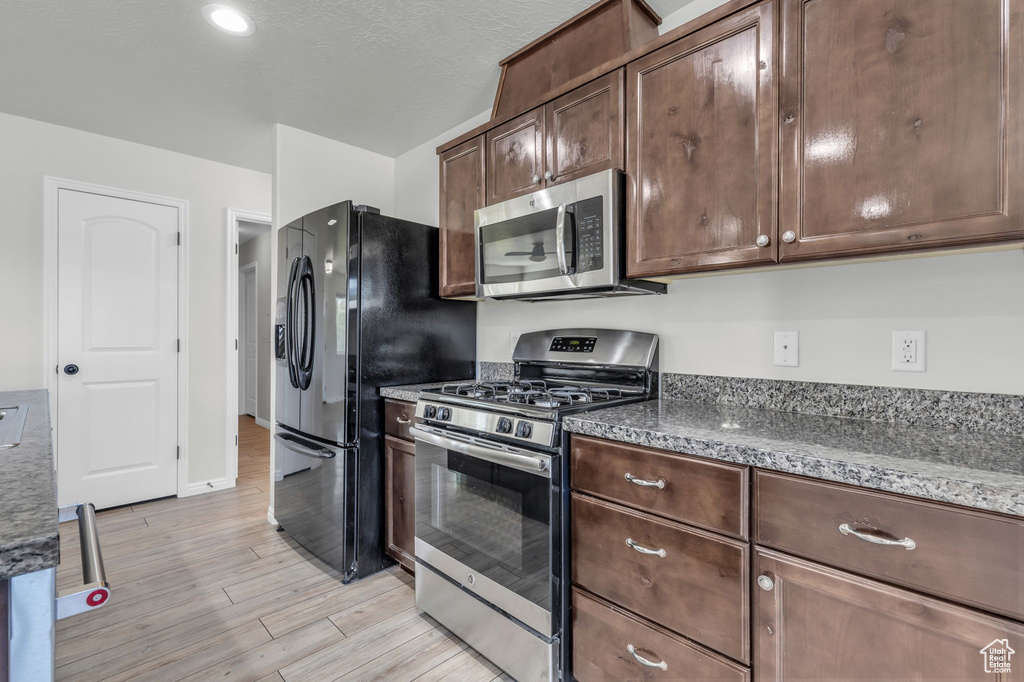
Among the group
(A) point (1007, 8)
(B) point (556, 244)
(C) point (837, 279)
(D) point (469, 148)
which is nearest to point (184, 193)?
(D) point (469, 148)

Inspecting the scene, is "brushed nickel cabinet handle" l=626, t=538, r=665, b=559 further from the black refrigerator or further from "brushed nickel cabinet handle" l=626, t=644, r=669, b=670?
the black refrigerator

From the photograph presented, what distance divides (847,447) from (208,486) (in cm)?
405

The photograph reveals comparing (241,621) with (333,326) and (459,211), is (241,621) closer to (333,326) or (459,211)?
(333,326)

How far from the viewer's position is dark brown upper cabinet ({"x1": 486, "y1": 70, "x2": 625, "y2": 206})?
1767 millimetres

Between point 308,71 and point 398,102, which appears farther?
point 398,102

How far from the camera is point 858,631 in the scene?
100 cm

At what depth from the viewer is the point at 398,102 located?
2.74 meters

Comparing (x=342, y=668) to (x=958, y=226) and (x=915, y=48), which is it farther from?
(x=915, y=48)

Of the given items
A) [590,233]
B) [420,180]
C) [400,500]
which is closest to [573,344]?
[590,233]

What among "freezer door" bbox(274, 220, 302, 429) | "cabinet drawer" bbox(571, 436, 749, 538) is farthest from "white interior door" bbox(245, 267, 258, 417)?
"cabinet drawer" bbox(571, 436, 749, 538)

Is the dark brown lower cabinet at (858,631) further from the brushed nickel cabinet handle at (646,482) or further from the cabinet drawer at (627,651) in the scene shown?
the brushed nickel cabinet handle at (646,482)

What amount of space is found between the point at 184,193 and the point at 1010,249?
4449 millimetres

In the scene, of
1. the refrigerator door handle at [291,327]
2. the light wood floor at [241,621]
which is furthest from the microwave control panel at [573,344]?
the refrigerator door handle at [291,327]

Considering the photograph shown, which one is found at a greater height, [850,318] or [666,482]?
[850,318]
